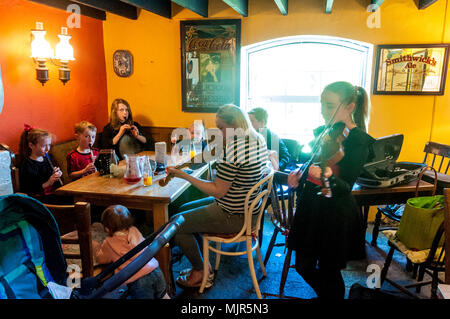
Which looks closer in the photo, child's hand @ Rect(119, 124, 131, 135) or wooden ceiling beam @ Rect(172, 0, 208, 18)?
wooden ceiling beam @ Rect(172, 0, 208, 18)

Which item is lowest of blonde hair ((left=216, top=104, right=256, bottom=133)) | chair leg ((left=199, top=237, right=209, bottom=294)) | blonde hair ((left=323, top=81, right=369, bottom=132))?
chair leg ((left=199, top=237, right=209, bottom=294))

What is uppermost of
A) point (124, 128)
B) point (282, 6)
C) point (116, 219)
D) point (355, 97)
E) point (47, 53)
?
point (282, 6)

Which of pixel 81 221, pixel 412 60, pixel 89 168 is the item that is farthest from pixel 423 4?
pixel 81 221

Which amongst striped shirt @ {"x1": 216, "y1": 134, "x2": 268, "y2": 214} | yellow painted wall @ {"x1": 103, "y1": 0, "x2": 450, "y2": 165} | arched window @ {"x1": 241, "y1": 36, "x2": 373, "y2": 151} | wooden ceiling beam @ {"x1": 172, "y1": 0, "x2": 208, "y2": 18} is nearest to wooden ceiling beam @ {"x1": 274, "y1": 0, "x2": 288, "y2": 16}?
yellow painted wall @ {"x1": 103, "y1": 0, "x2": 450, "y2": 165}

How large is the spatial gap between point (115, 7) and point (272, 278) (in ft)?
10.6

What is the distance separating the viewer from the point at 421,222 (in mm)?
1937

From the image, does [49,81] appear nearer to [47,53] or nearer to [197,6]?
[47,53]

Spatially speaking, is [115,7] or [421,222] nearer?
[421,222]

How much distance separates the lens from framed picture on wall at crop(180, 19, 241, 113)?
3857 mm

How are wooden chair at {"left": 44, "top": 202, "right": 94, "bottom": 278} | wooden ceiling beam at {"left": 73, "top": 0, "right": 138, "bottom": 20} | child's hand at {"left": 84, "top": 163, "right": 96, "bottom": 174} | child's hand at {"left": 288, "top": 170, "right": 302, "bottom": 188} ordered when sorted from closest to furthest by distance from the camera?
wooden chair at {"left": 44, "top": 202, "right": 94, "bottom": 278} < child's hand at {"left": 288, "top": 170, "right": 302, "bottom": 188} < child's hand at {"left": 84, "top": 163, "right": 96, "bottom": 174} < wooden ceiling beam at {"left": 73, "top": 0, "right": 138, "bottom": 20}

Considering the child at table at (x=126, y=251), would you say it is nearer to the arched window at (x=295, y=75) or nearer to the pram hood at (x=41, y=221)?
the pram hood at (x=41, y=221)

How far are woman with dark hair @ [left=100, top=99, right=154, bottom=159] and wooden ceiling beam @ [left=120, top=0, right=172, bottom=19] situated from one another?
1025 millimetres

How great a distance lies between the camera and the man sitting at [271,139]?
122 inches

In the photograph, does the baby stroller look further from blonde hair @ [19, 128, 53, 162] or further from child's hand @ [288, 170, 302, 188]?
blonde hair @ [19, 128, 53, 162]
